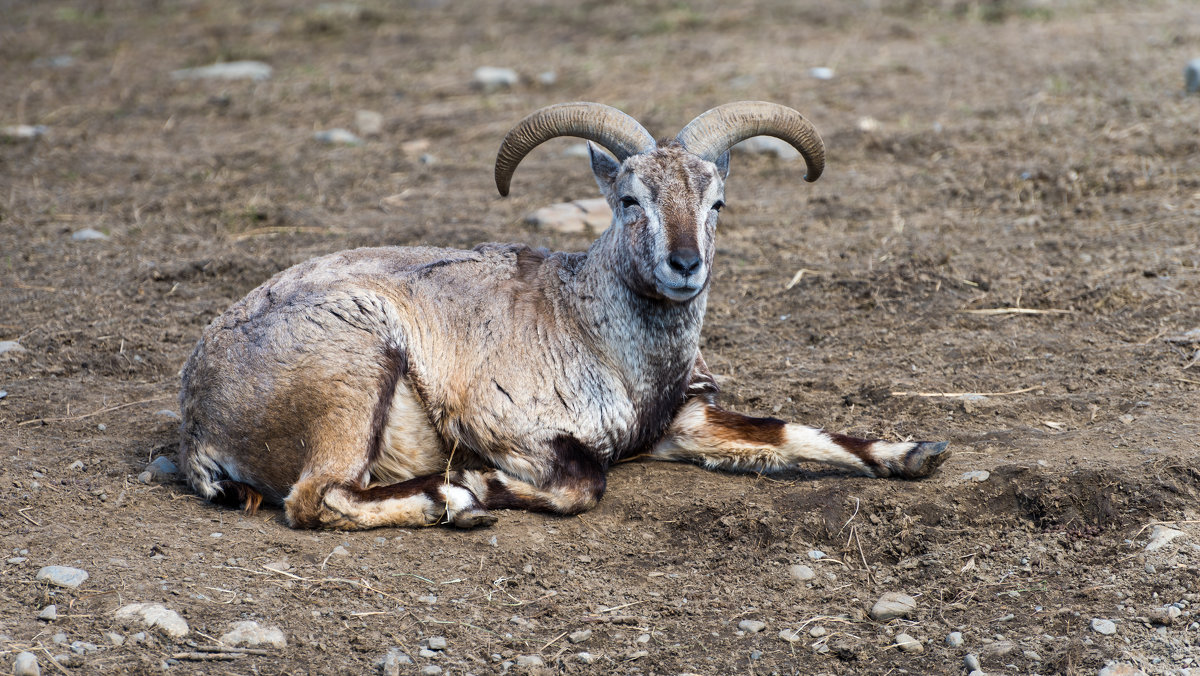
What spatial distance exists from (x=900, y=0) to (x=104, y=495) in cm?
1450

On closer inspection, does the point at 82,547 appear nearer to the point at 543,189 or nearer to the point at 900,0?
the point at 543,189

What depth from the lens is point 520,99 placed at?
13164 mm

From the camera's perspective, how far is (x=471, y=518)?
17.1ft

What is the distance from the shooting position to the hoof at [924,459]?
17.8ft

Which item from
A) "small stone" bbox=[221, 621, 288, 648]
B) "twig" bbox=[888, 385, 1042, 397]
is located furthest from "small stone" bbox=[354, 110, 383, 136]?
"small stone" bbox=[221, 621, 288, 648]

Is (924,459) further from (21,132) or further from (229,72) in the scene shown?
(229,72)

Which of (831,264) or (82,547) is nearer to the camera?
(82,547)

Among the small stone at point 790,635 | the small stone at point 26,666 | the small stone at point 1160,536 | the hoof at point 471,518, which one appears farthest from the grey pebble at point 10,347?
the small stone at point 1160,536

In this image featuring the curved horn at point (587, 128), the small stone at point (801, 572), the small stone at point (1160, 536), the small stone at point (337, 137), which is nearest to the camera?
the small stone at point (1160, 536)

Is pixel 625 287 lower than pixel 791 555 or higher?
higher

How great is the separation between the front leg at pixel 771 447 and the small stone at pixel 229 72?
35.2 ft

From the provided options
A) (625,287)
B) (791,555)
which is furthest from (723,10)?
(791,555)

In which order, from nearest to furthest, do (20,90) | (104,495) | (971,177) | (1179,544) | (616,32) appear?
(1179,544)
(104,495)
(971,177)
(20,90)
(616,32)

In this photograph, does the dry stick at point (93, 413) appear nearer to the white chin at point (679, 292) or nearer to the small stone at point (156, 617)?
the small stone at point (156, 617)
